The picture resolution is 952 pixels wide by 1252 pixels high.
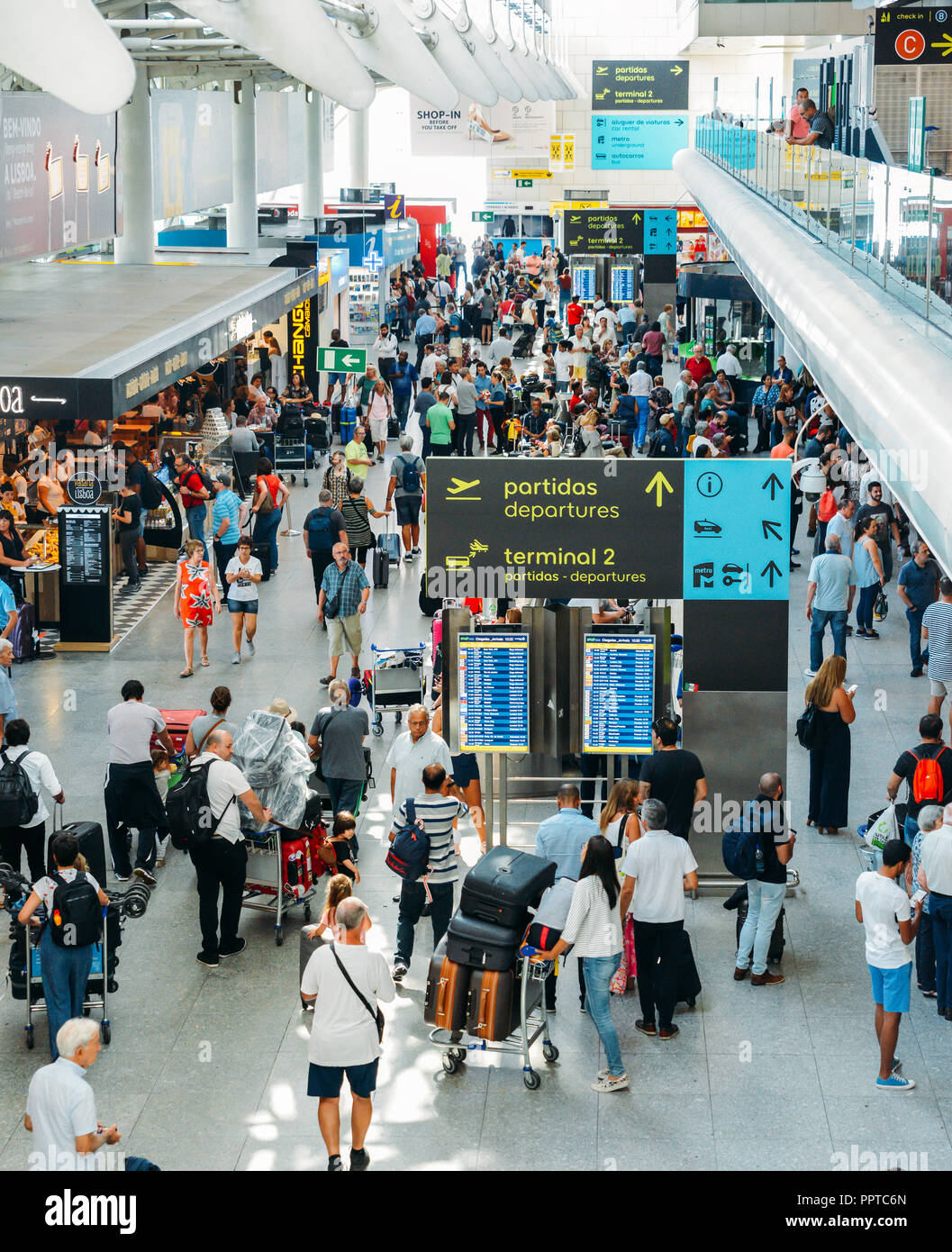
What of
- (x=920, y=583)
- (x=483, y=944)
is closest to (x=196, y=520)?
(x=920, y=583)

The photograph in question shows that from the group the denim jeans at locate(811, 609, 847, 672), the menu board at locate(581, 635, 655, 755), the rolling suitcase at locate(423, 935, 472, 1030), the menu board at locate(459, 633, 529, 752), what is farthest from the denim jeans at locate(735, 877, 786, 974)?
the denim jeans at locate(811, 609, 847, 672)

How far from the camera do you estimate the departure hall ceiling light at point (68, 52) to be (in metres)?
5.89

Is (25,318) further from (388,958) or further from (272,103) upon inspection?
(272,103)

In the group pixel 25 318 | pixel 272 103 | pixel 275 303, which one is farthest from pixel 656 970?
pixel 272 103

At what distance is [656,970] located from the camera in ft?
28.2

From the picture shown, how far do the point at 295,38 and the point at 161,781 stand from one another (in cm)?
464

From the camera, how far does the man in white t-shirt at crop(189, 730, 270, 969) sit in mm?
8969

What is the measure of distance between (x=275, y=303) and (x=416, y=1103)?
60.9 feet

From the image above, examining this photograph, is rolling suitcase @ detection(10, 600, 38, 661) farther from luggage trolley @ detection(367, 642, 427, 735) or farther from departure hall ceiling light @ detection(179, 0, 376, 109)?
departure hall ceiling light @ detection(179, 0, 376, 109)

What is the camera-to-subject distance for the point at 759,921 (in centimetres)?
889

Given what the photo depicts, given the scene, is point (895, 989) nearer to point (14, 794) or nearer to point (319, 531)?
point (14, 794)

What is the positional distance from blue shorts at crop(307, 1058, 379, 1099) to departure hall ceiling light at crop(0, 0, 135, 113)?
4.02 metres

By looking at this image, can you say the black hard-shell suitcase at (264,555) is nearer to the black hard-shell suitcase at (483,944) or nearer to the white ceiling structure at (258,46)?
the white ceiling structure at (258,46)

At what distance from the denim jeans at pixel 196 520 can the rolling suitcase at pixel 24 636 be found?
3.48m
